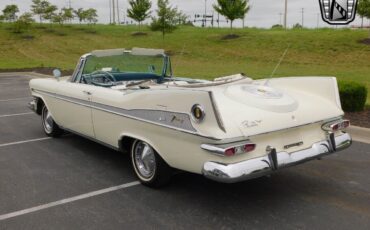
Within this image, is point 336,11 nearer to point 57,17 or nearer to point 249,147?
point 249,147

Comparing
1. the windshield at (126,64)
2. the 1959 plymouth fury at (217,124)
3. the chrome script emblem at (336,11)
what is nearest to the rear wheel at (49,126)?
the 1959 plymouth fury at (217,124)

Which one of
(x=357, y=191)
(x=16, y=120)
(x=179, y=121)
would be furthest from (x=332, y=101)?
(x=16, y=120)

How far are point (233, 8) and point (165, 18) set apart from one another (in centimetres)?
580

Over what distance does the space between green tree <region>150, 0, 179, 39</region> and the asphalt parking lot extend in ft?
90.1

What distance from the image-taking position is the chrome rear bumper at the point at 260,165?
343 centimetres

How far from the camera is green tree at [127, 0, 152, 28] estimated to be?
39.8 m

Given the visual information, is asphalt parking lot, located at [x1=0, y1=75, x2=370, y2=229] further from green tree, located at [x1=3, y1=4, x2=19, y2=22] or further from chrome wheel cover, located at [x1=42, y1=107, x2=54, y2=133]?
green tree, located at [x1=3, y1=4, x2=19, y2=22]

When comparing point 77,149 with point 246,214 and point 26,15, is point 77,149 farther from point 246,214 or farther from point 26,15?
point 26,15

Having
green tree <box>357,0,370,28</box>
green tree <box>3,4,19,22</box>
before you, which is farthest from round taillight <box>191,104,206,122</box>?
green tree <box>3,4,19,22</box>

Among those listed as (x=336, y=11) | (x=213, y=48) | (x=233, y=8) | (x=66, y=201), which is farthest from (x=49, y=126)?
(x=233, y=8)

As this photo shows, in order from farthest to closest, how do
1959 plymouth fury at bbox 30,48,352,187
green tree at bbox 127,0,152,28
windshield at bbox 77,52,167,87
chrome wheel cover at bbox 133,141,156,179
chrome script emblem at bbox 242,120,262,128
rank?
green tree at bbox 127,0,152,28 → windshield at bbox 77,52,167,87 → chrome wheel cover at bbox 133,141,156,179 → chrome script emblem at bbox 242,120,262,128 → 1959 plymouth fury at bbox 30,48,352,187

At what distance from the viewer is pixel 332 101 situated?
4.55 m

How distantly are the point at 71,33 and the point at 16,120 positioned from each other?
116 ft

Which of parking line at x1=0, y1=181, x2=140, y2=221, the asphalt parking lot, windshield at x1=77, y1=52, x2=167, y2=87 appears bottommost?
parking line at x1=0, y1=181, x2=140, y2=221
